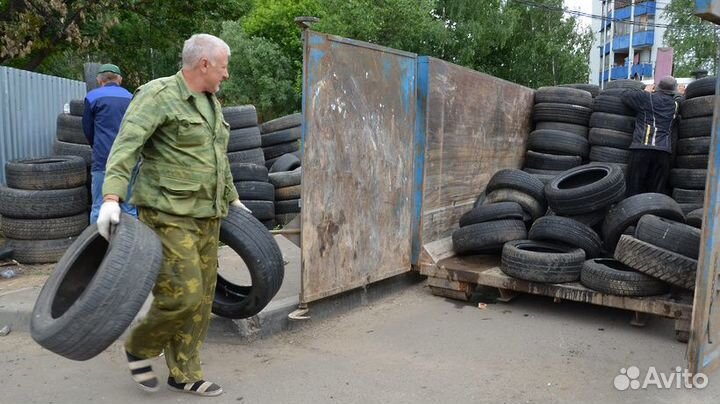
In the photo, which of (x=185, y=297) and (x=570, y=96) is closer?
(x=185, y=297)

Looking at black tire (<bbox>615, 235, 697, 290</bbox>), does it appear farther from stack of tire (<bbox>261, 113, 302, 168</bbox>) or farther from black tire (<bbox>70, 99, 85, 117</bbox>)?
black tire (<bbox>70, 99, 85, 117</bbox>)

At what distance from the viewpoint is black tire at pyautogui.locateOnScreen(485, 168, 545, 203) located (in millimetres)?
6621

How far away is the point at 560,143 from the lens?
27.0 ft

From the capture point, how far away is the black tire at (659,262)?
4754 millimetres

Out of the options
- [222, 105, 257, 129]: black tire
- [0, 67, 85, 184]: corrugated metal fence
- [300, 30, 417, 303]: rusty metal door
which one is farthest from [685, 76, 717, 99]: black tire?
[0, 67, 85, 184]: corrugated metal fence

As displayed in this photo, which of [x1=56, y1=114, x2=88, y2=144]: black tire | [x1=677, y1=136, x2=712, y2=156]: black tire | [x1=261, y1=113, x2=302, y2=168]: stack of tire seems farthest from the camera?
[x1=261, y1=113, x2=302, y2=168]: stack of tire

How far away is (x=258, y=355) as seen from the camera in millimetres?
4488

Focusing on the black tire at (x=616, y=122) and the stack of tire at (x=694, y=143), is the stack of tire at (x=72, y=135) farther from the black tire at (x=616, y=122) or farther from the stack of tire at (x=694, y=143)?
the stack of tire at (x=694, y=143)

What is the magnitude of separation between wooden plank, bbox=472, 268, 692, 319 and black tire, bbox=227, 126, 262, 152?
3.98m

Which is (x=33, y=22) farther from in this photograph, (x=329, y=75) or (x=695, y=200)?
(x=695, y=200)

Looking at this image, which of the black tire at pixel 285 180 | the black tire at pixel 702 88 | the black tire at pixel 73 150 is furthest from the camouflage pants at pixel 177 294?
the black tire at pixel 702 88

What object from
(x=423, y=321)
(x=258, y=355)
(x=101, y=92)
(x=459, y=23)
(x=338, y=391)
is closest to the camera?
(x=338, y=391)

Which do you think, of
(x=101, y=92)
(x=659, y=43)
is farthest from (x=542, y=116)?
(x=659, y=43)

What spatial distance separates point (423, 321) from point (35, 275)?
409 centimetres
